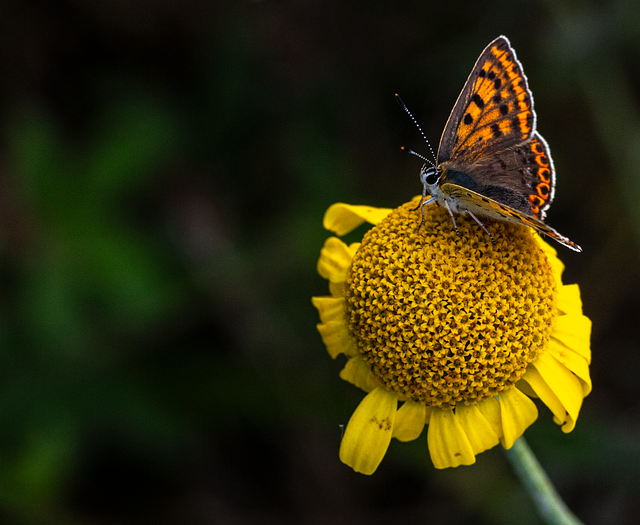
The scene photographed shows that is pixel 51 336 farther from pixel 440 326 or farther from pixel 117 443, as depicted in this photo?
pixel 440 326

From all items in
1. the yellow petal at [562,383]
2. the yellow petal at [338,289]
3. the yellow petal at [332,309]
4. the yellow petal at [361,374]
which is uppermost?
the yellow petal at [338,289]

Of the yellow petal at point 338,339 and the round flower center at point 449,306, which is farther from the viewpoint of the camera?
the yellow petal at point 338,339

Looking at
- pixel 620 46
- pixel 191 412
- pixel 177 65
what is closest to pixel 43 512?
pixel 191 412

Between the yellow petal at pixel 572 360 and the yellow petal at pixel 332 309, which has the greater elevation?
the yellow petal at pixel 332 309

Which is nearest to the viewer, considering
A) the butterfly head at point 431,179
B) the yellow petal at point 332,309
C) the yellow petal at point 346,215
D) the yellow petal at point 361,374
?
the butterfly head at point 431,179

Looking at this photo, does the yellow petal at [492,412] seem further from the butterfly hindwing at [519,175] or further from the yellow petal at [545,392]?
the butterfly hindwing at [519,175]

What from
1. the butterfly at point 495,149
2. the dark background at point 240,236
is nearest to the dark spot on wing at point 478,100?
the butterfly at point 495,149

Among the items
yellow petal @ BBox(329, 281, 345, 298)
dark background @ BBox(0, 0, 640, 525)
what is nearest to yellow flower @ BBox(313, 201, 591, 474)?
yellow petal @ BBox(329, 281, 345, 298)
